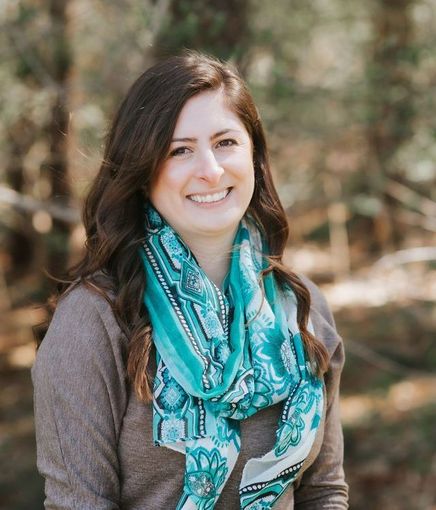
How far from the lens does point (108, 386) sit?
1.73 meters

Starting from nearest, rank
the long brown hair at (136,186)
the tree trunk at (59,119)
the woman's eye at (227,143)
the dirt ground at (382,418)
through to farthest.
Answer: the long brown hair at (136,186)
the woman's eye at (227,143)
the tree trunk at (59,119)
the dirt ground at (382,418)

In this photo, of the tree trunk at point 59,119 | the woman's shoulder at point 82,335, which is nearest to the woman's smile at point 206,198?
the woman's shoulder at point 82,335

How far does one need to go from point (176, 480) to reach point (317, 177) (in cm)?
295

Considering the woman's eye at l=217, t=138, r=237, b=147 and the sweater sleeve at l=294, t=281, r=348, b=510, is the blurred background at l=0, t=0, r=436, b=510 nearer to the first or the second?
the woman's eye at l=217, t=138, r=237, b=147

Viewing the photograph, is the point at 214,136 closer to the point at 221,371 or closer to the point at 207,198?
the point at 207,198

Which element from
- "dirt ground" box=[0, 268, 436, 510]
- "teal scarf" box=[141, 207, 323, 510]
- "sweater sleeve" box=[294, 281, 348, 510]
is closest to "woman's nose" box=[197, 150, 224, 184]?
"teal scarf" box=[141, 207, 323, 510]

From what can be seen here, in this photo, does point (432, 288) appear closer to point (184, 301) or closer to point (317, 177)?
point (317, 177)

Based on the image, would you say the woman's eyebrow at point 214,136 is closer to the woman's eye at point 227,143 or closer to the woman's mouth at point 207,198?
the woman's eye at point 227,143

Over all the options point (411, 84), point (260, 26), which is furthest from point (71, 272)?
point (411, 84)

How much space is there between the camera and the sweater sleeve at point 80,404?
1.70 meters

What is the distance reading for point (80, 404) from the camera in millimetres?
1698

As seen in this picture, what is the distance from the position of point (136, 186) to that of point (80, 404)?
0.56m

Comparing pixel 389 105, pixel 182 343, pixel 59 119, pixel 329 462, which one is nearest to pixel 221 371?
pixel 182 343

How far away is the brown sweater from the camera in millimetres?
1703
